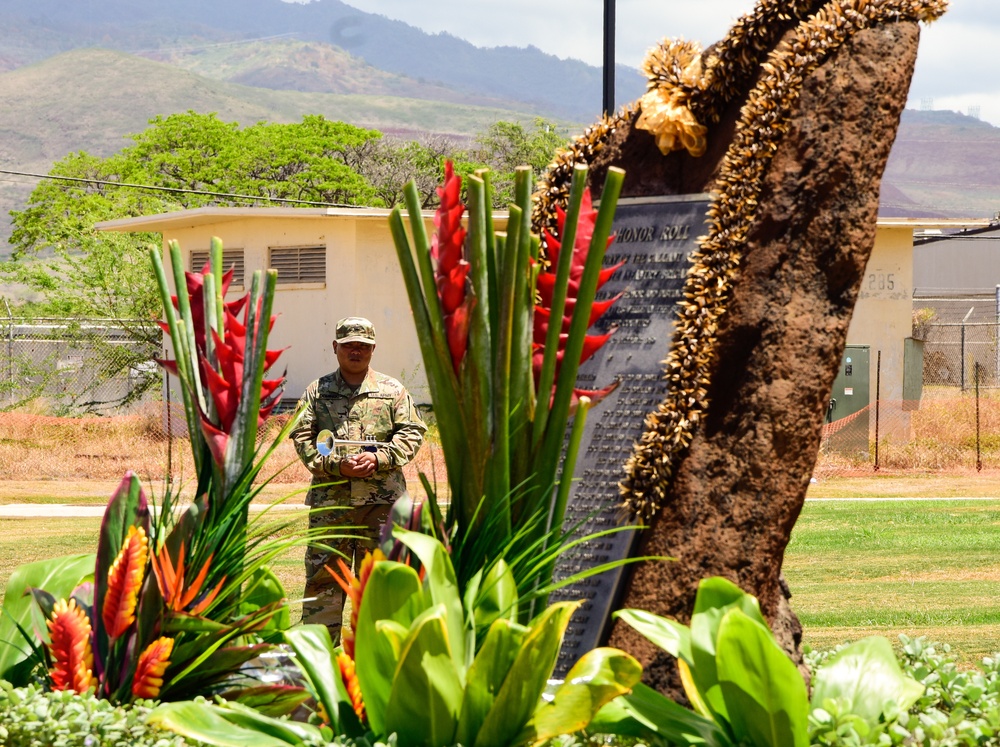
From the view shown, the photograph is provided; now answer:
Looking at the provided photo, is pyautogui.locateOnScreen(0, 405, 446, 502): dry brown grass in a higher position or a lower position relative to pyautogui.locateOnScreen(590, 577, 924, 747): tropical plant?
lower

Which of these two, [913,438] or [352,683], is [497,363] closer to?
[352,683]

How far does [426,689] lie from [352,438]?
309 centimetres

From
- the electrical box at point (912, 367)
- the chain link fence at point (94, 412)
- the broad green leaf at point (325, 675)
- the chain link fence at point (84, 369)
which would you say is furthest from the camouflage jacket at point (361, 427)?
the chain link fence at point (84, 369)

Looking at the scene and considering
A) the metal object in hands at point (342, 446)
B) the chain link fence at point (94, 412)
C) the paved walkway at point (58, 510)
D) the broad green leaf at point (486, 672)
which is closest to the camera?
the broad green leaf at point (486, 672)

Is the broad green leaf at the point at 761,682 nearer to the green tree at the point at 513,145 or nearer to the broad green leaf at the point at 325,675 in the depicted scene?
the broad green leaf at the point at 325,675

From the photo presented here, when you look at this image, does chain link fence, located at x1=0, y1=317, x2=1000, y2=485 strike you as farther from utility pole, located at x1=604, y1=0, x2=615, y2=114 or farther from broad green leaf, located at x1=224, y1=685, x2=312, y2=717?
broad green leaf, located at x1=224, y1=685, x2=312, y2=717

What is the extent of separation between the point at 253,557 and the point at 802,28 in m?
2.70

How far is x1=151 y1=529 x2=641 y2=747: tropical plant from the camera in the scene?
11.3 feet

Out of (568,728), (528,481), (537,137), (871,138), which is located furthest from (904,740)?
(537,137)

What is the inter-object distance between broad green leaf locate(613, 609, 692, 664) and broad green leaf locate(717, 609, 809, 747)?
26 centimetres

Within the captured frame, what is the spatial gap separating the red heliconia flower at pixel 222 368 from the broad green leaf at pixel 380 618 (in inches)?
35.5

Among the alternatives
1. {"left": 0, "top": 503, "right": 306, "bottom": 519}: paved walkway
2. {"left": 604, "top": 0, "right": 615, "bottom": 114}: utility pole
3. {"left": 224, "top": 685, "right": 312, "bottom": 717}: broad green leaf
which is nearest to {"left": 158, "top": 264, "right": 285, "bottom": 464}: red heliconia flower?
{"left": 224, "top": 685, "right": 312, "bottom": 717}: broad green leaf

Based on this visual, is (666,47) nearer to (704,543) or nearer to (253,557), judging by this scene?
Answer: (704,543)

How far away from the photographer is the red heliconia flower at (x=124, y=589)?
3992 millimetres
